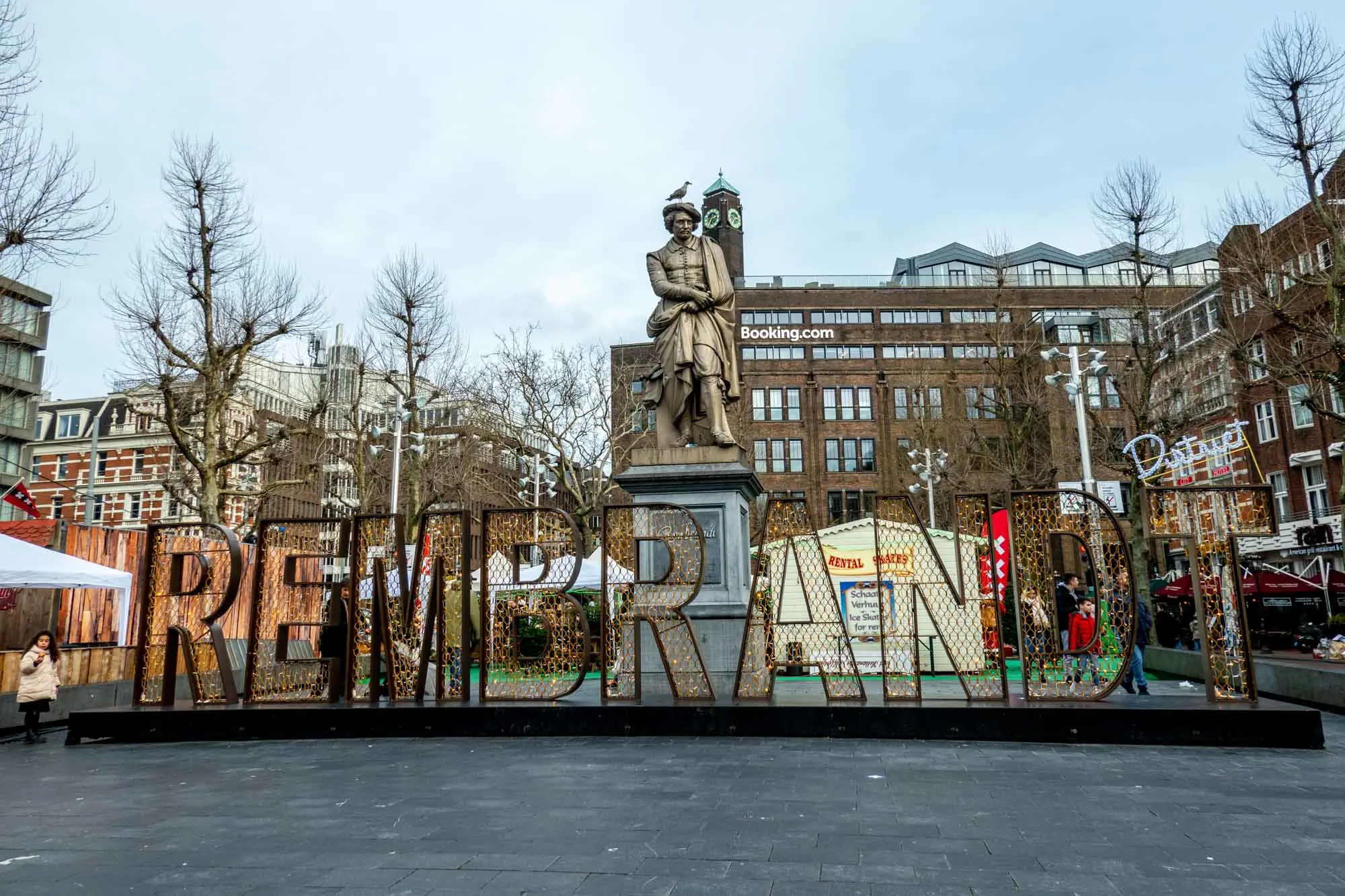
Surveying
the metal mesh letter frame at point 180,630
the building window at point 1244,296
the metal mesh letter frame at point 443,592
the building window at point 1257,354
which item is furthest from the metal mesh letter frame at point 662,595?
the building window at point 1257,354

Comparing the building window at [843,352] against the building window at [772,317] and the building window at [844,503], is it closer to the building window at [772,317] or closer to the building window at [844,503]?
the building window at [772,317]

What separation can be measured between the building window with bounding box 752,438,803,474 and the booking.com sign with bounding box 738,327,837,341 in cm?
796

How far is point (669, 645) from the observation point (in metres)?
9.71

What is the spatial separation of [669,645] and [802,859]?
205 inches

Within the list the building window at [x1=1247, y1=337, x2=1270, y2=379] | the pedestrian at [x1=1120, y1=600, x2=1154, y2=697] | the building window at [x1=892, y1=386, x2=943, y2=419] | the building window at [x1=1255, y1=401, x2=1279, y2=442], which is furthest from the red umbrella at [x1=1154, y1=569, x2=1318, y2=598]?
the building window at [x1=892, y1=386, x2=943, y2=419]

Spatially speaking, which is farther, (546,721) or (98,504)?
(98,504)

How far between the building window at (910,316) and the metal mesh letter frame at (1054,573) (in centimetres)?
5574

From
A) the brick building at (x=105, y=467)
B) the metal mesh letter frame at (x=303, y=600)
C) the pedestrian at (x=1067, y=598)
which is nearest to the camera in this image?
the metal mesh letter frame at (x=303, y=600)

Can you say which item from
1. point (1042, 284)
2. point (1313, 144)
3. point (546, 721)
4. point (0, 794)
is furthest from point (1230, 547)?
point (1042, 284)

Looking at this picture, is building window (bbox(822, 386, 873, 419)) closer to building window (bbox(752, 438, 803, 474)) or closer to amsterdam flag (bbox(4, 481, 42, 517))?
building window (bbox(752, 438, 803, 474))

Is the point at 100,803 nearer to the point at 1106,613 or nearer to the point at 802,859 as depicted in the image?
the point at 802,859

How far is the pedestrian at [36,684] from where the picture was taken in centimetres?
1115

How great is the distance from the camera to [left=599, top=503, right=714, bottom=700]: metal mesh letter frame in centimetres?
935

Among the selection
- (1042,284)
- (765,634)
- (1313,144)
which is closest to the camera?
(765,634)
